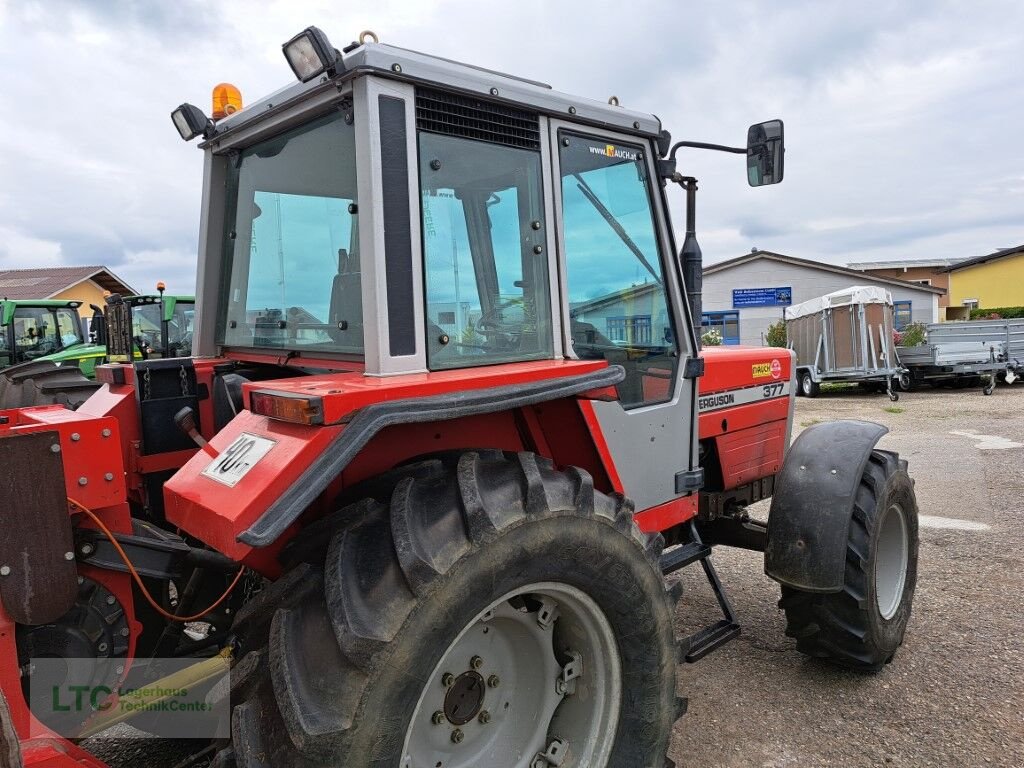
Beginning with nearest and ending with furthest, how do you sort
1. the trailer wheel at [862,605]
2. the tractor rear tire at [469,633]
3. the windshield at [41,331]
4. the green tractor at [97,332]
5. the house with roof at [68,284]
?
the tractor rear tire at [469,633] < the trailer wheel at [862,605] < the green tractor at [97,332] < the windshield at [41,331] < the house with roof at [68,284]

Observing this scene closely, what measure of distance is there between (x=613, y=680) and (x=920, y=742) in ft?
4.99

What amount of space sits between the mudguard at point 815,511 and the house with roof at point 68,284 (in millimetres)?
30754

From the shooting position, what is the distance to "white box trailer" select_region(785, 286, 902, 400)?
1576cm

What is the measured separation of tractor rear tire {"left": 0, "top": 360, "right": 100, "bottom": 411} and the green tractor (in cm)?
31

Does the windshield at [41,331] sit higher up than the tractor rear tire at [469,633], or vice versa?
the windshield at [41,331]

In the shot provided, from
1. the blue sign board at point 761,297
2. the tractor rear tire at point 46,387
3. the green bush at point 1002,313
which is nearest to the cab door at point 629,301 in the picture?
the tractor rear tire at point 46,387

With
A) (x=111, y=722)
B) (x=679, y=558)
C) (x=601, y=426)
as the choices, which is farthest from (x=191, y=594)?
(x=679, y=558)

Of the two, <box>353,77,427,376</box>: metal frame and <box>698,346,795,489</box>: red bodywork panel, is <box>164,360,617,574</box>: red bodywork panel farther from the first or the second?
<box>698,346,795,489</box>: red bodywork panel

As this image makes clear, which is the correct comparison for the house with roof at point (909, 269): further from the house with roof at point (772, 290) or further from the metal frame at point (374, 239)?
the metal frame at point (374, 239)

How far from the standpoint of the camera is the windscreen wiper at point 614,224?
8.68ft

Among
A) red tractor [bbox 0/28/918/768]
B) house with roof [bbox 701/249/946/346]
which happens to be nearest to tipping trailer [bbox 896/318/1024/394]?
house with roof [bbox 701/249/946/346]

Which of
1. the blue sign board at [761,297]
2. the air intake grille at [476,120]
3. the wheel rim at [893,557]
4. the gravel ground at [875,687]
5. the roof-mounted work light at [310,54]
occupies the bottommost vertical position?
the gravel ground at [875,687]

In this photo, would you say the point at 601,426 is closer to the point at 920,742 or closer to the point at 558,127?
the point at 558,127

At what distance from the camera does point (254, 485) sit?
1.61 meters
